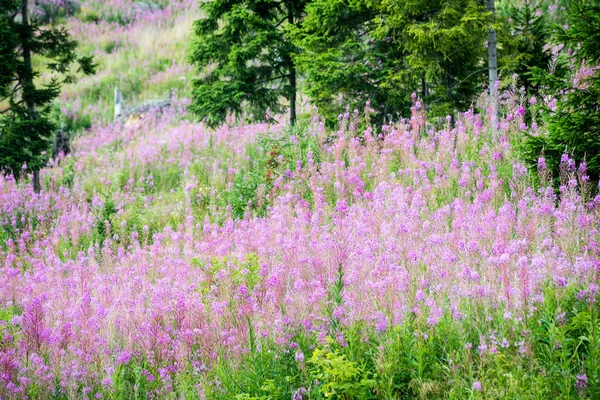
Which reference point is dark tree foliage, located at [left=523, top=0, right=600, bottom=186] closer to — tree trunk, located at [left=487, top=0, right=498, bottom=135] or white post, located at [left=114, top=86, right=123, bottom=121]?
tree trunk, located at [left=487, top=0, right=498, bottom=135]

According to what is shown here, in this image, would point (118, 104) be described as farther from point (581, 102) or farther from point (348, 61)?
point (581, 102)

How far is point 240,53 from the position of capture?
38.7 ft

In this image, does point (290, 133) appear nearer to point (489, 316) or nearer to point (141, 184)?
point (141, 184)

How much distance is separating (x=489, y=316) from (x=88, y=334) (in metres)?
3.41

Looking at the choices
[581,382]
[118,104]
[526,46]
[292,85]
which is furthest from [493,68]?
[118,104]

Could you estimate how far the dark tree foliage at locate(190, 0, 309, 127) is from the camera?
11.9 m

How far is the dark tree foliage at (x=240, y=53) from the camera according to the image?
11891 millimetres

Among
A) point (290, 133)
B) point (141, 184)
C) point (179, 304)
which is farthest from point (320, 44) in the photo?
point (179, 304)

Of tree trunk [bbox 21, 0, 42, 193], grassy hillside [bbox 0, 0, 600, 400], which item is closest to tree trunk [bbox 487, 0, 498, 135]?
grassy hillside [bbox 0, 0, 600, 400]

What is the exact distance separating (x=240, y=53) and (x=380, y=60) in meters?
3.08

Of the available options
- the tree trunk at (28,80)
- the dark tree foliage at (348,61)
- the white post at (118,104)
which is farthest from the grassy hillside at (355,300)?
the white post at (118,104)

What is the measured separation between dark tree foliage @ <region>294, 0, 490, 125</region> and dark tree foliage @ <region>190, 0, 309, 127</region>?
0.89m

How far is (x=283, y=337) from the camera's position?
13.7ft

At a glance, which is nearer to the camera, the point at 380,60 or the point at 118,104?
the point at 380,60
